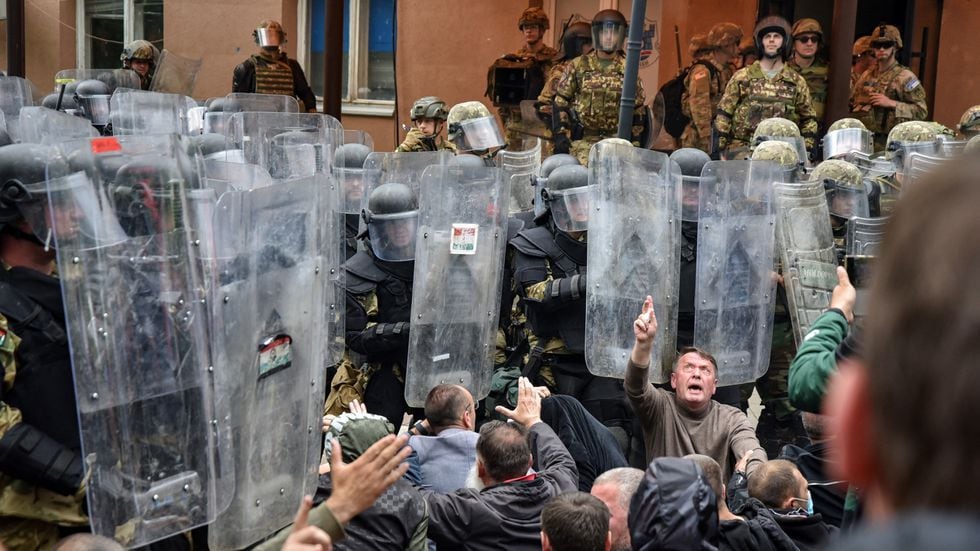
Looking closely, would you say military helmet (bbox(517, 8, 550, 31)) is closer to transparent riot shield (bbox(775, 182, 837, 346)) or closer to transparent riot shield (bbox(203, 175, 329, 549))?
transparent riot shield (bbox(775, 182, 837, 346))

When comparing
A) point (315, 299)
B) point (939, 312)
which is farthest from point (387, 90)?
point (939, 312)

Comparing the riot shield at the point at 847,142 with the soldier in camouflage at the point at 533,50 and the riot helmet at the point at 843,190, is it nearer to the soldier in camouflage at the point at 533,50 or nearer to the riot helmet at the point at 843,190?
the riot helmet at the point at 843,190

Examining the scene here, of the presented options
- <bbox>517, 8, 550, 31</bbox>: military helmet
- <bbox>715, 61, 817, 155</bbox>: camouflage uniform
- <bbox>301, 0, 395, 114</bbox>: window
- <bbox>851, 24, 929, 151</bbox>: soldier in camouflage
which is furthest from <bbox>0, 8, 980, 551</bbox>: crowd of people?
<bbox>301, 0, 395, 114</bbox>: window

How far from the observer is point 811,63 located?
10562 millimetres

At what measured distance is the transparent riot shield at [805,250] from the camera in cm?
511

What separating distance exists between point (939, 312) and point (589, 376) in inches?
180

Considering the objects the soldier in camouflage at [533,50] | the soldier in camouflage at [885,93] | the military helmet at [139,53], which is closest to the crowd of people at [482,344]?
the soldier in camouflage at [885,93]

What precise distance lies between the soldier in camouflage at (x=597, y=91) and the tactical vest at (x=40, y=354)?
7325mm

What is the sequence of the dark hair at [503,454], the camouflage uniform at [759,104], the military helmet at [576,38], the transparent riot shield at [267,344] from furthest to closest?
the military helmet at [576,38] < the camouflage uniform at [759,104] < the dark hair at [503,454] < the transparent riot shield at [267,344]

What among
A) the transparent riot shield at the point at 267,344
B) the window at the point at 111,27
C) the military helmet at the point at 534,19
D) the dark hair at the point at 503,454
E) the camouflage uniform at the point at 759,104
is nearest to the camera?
the transparent riot shield at the point at 267,344

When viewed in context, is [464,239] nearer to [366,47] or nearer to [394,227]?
[394,227]

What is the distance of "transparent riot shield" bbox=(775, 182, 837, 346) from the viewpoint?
511 cm

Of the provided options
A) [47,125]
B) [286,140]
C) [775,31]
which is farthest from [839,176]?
[775,31]

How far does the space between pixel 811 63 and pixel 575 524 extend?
28.1 ft
